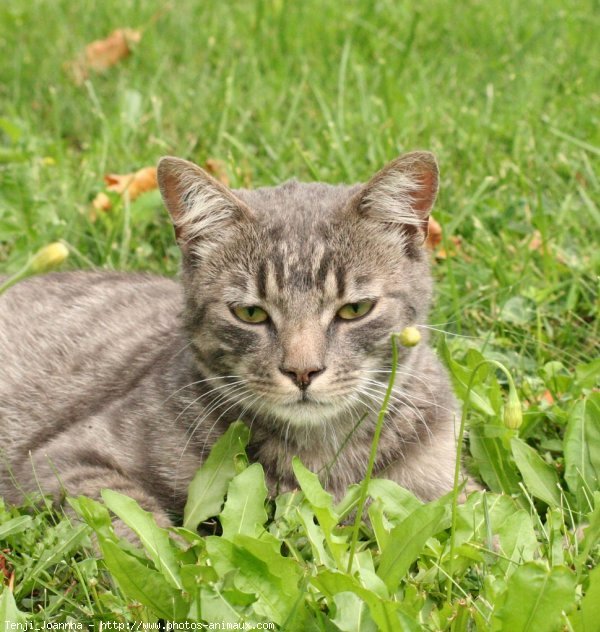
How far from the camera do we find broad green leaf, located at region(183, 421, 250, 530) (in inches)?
111

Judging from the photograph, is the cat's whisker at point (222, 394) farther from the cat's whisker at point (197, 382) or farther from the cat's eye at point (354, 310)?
the cat's eye at point (354, 310)

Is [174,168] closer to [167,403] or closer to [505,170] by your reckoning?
[167,403]

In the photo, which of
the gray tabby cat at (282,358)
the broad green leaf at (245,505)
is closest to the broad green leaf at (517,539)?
the gray tabby cat at (282,358)

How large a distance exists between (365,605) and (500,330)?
1.88m

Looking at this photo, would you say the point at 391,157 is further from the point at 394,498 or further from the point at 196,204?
the point at 394,498

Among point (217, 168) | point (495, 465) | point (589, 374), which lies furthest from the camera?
point (217, 168)

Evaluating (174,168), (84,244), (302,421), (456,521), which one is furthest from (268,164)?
(456,521)

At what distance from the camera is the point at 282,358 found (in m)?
2.74

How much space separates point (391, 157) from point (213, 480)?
2.31 m

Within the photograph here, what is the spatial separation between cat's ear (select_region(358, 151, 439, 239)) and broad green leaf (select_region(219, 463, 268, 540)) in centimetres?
87

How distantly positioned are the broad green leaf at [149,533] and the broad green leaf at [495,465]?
1.12 metres

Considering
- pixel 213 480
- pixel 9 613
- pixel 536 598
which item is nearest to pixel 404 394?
pixel 213 480

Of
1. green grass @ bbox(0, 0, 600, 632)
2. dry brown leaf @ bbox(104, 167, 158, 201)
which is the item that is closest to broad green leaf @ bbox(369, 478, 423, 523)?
green grass @ bbox(0, 0, 600, 632)

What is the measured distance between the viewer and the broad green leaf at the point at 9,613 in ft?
7.63
